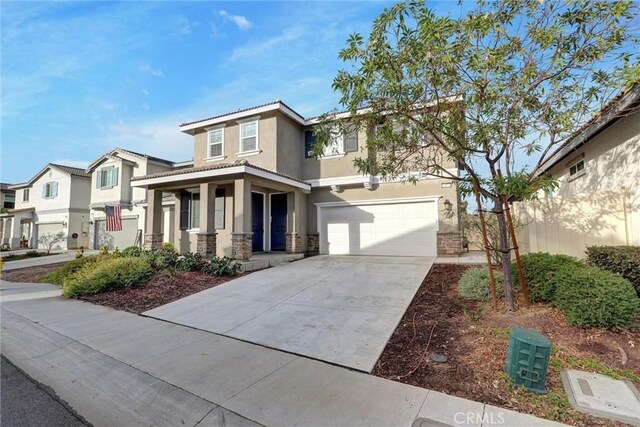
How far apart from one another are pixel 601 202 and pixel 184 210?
1404 cm

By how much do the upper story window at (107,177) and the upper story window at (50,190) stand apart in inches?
221

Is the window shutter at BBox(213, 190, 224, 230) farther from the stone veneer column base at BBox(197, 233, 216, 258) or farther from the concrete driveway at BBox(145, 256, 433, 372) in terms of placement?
the concrete driveway at BBox(145, 256, 433, 372)

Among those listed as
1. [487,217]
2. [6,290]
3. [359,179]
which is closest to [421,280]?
[487,217]

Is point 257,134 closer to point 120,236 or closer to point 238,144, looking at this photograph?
point 238,144

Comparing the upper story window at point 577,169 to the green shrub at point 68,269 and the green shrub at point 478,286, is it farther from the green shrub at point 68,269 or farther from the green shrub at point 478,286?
the green shrub at point 68,269

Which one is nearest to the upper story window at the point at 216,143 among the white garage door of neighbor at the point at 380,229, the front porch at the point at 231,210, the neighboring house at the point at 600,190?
the front porch at the point at 231,210

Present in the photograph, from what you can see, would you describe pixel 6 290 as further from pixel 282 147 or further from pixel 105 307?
pixel 282 147

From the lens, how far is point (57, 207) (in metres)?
Result: 23.2

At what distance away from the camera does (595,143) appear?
23.1ft

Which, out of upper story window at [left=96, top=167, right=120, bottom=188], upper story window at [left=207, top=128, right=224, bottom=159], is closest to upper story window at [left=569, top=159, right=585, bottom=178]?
upper story window at [left=207, top=128, right=224, bottom=159]

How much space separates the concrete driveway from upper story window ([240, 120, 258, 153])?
5.90 meters

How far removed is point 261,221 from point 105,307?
24.8ft

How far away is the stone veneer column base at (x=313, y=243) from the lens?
13285mm

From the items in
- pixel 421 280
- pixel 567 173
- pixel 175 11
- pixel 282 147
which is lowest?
pixel 421 280
